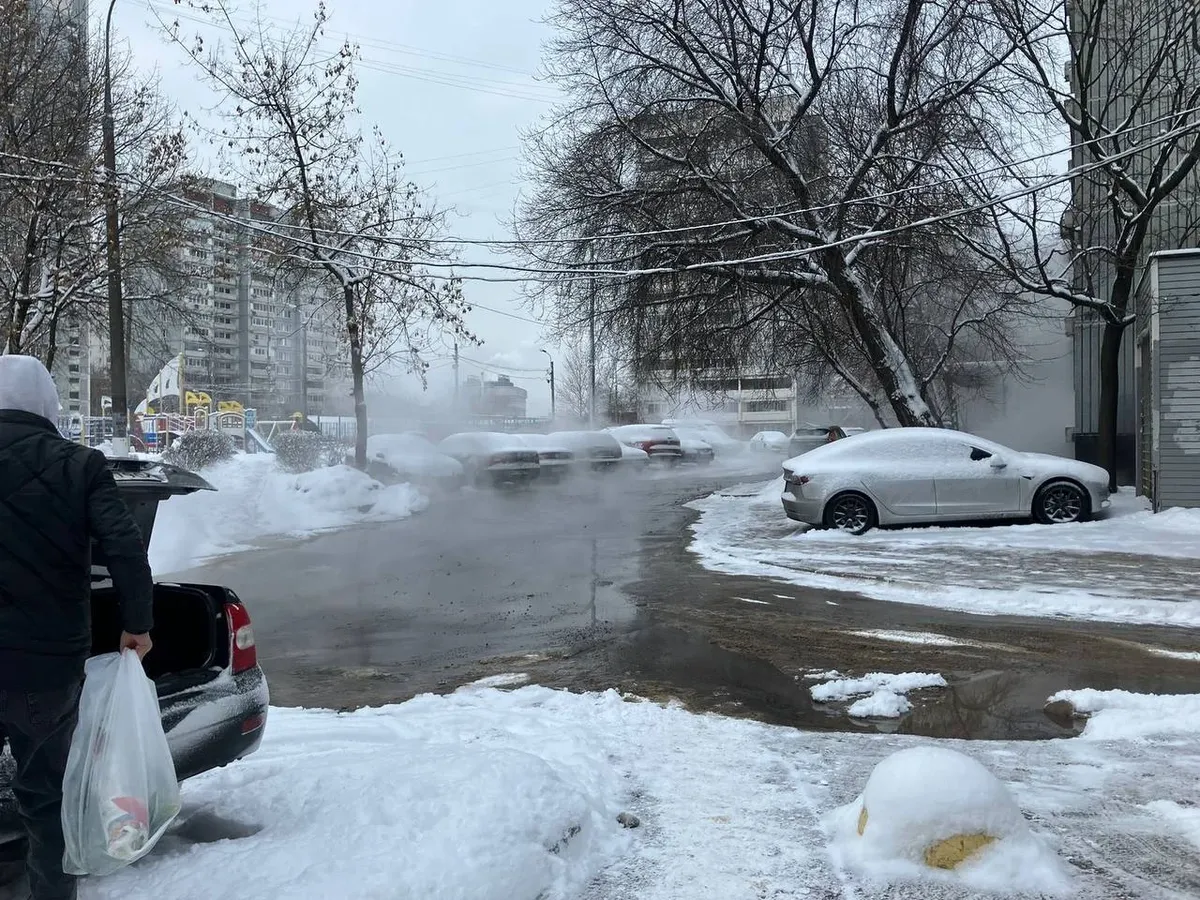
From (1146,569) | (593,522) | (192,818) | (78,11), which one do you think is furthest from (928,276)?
(192,818)

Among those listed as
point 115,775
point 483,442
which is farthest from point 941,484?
point 483,442

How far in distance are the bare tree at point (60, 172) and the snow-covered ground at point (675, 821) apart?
1385 cm

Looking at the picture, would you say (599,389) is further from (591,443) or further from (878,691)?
(878,691)

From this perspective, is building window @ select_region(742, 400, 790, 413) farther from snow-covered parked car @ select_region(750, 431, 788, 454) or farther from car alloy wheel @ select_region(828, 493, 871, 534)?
car alloy wheel @ select_region(828, 493, 871, 534)

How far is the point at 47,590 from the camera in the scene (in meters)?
2.99

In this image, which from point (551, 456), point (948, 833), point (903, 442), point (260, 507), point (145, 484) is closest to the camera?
point (948, 833)

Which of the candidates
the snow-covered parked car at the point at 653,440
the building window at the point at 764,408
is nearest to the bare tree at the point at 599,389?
the snow-covered parked car at the point at 653,440

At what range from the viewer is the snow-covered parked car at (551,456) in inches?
1079

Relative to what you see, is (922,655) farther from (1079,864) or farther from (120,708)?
(120,708)

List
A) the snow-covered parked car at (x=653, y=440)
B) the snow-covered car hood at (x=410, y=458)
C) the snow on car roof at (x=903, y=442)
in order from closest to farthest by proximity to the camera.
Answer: the snow on car roof at (x=903, y=442), the snow-covered car hood at (x=410, y=458), the snow-covered parked car at (x=653, y=440)

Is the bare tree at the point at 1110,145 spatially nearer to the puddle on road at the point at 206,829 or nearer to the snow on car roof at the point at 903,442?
the snow on car roof at the point at 903,442

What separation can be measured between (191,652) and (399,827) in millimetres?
1384

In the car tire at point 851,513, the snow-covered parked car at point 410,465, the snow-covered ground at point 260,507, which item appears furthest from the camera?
the snow-covered parked car at point 410,465

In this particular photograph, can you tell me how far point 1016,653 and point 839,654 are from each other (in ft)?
4.27
